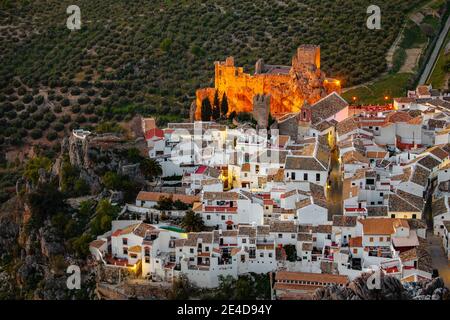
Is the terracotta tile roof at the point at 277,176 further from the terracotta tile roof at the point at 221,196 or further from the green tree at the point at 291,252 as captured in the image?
the green tree at the point at 291,252

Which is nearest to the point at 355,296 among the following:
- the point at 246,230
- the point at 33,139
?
the point at 246,230

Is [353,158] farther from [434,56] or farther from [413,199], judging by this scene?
[434,56]

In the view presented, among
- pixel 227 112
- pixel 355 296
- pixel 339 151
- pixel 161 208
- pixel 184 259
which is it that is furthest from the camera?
pixel 227 112

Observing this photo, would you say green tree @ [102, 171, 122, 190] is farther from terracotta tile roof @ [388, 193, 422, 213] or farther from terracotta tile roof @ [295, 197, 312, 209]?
terracotta tile roof @ [388, 193, 422, 213]

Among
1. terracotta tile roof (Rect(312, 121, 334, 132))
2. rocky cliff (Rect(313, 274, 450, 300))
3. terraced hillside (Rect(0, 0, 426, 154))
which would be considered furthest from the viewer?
terraced hillside (Rect(0, 0, 426, 154))

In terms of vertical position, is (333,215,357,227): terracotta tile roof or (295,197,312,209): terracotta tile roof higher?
(295,197,312,209): terracotta tile roof

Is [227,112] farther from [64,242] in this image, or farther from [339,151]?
[64,242]

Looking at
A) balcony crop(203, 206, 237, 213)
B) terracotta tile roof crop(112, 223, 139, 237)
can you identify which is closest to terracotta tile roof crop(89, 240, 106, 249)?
terracotta tile roof crop(112, 223, 139, 237)
